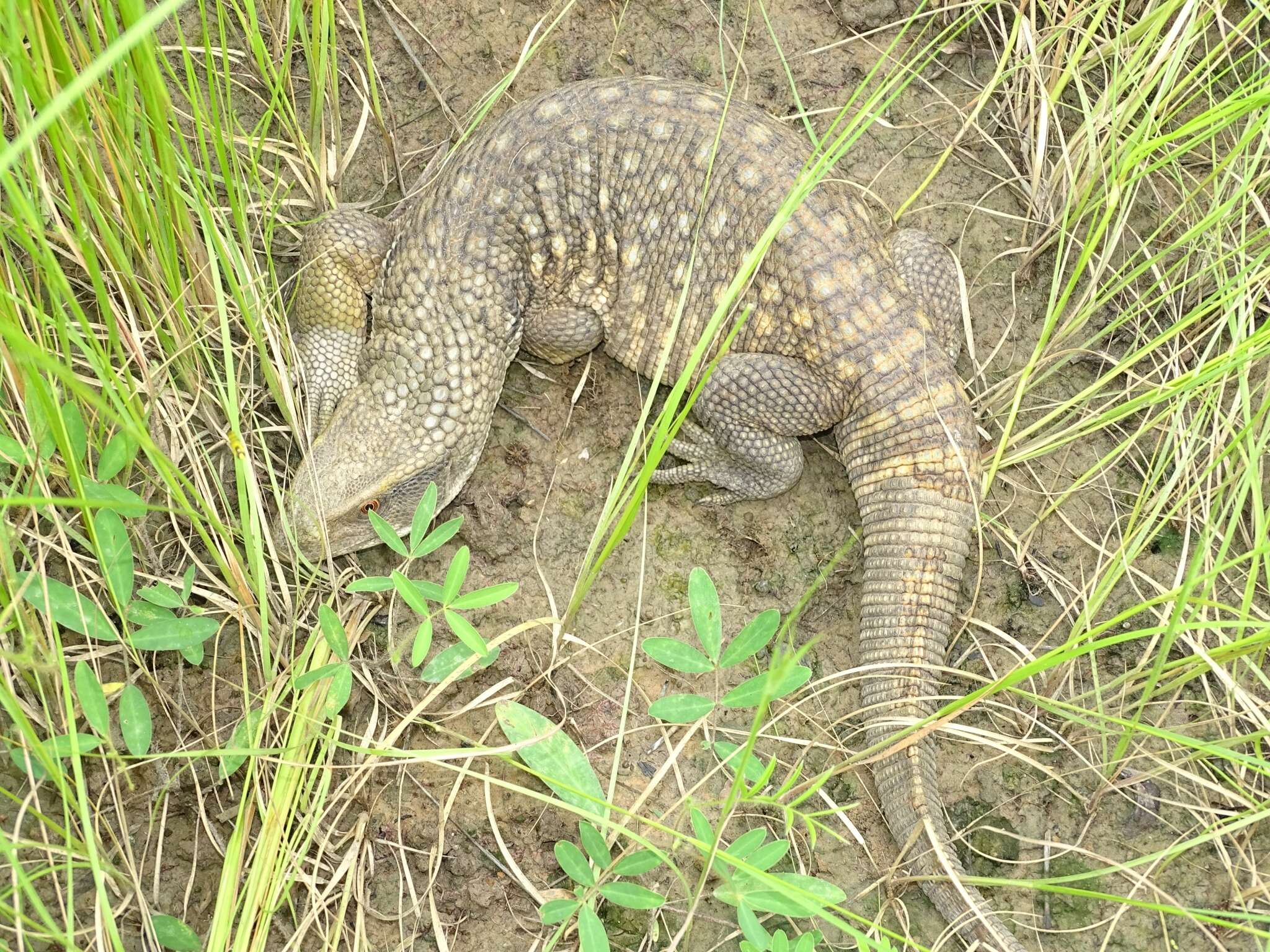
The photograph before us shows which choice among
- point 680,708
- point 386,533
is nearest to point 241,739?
point 386,533

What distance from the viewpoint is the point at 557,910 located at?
10.6 ft

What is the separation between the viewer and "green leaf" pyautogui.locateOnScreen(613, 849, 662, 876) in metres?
3.26

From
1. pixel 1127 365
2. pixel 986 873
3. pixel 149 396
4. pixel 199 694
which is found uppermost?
pixel 149 396

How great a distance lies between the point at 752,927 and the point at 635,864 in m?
0.43

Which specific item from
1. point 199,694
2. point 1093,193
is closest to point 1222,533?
point 1093,193

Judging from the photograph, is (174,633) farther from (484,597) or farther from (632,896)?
(632,896)

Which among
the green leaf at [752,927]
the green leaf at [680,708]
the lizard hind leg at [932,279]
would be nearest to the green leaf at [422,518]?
the green leaf at [680,708]

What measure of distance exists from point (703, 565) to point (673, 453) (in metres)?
0.47

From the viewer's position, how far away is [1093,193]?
14.2 feet

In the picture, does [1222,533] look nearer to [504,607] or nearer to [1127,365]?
[1127,365]

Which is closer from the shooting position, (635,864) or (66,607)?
(66,607)

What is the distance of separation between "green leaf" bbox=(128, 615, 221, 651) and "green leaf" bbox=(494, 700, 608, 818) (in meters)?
0.96

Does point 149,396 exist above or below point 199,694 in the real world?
above

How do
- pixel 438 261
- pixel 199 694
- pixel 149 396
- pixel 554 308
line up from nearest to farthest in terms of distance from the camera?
pixel 149 396, pixel 199 694, pixel 438 261, pixel 554 308
